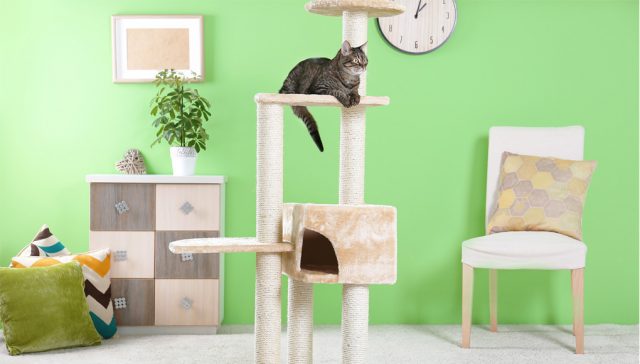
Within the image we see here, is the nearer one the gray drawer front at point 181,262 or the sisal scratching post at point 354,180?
the sisal scratching post at point 354,180

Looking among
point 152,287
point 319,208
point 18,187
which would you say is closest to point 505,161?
point 319,208

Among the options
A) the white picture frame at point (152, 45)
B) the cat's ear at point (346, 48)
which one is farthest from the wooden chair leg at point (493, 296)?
the white picture frame at point (152, 45)

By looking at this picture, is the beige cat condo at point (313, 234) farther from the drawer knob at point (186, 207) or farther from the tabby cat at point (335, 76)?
the drawer knob at point (186, 207)

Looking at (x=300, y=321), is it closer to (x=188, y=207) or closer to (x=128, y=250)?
(x=188, y=207)

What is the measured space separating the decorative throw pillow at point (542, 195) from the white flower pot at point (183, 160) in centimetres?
144

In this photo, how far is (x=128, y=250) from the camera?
319cm

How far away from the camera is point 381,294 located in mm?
3529

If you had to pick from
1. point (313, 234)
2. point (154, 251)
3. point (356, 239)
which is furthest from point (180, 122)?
point (356, 239)

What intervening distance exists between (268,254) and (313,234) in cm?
24

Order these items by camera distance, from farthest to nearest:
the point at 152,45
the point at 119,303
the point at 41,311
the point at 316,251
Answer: the point at 152,45 < the point at 119,303 < the point at 41,311 < the point at 316,251

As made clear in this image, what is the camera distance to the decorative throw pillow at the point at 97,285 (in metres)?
3.05

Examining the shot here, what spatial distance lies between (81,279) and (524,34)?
2447 mm

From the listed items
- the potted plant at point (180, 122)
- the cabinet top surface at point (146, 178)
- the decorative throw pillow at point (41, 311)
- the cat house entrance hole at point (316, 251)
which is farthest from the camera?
the potted plant at point (180, 122)

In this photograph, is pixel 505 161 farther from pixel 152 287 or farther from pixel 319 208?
pixel 152 287
